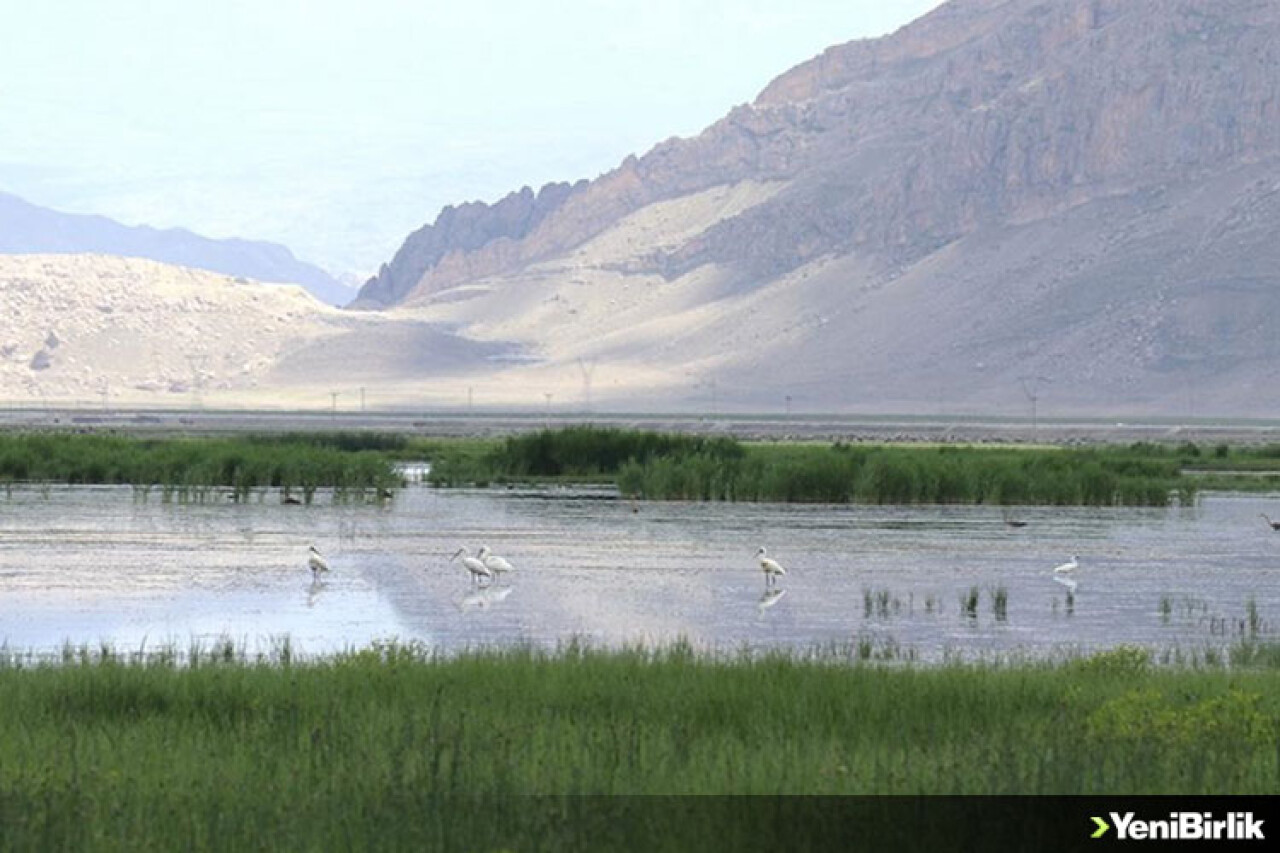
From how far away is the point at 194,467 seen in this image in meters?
53.9

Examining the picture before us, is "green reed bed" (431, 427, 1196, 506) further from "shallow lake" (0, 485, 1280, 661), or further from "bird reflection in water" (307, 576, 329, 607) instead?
"bird reflection in water" (307, 576, 329, 607)

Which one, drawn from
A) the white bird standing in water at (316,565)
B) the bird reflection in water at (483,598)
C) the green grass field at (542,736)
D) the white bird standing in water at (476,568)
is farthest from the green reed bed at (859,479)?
the green grass field at (542,736)

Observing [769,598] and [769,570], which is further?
[769,570]

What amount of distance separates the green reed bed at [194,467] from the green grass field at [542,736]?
3341 cm

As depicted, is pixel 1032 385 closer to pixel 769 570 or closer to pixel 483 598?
pixel 769 570

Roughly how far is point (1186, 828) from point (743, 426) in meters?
131

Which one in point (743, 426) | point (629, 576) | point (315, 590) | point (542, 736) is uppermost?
point (542, 736)

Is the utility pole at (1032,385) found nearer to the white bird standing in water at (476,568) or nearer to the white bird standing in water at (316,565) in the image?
the white bird standing in water at (476,568)

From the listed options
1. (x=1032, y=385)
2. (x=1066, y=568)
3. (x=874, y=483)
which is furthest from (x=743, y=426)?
(x=1066, y=568)

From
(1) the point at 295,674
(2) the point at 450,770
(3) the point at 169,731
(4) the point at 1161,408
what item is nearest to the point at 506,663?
(1) the point at 295,674

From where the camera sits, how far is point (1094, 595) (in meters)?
29.7

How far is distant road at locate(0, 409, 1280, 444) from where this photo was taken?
116188mm

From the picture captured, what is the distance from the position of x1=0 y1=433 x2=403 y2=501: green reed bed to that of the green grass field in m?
33.4

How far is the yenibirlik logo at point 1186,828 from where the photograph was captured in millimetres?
10344
